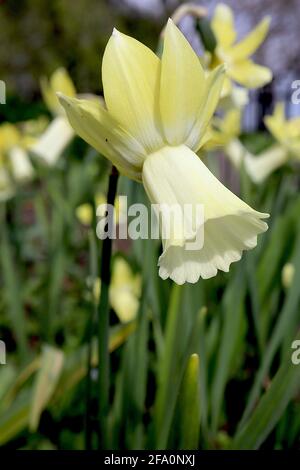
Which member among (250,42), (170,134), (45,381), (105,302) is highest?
(250,42)

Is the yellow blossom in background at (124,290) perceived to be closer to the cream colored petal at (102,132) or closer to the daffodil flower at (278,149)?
the daffodil flower at (278,149)

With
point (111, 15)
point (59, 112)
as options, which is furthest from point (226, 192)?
Answer: point (111, 15)

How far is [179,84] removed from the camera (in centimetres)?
45

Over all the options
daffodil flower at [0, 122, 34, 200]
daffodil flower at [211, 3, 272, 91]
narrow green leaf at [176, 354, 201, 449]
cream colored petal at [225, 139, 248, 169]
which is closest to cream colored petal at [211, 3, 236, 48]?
daffodil flower at [211, 3, 272, 91]

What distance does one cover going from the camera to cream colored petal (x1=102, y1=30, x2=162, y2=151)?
17.6 inches

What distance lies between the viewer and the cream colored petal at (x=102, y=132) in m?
0.46

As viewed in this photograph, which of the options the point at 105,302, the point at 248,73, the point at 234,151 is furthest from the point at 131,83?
the point at 234,151

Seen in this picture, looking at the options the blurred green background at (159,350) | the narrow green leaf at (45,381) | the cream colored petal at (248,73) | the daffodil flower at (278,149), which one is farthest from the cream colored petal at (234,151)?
the narrow green leaf at (45,381)

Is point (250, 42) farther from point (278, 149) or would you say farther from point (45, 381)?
point (278, 149)

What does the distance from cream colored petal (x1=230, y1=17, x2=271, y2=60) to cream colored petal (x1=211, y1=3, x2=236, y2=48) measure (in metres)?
0.02

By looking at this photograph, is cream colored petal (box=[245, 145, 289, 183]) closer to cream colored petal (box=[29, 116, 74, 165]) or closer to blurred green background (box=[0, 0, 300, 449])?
blurred green background (box=[0, 0, 300, 449])

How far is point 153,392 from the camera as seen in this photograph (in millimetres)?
1135

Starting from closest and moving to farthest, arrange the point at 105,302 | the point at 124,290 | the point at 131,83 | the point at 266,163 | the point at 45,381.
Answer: the point at 131,83, the point at 105,302, the point at 45,381, the point at 124,290, the point at 266,163

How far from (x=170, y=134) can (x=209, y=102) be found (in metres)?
0.04
